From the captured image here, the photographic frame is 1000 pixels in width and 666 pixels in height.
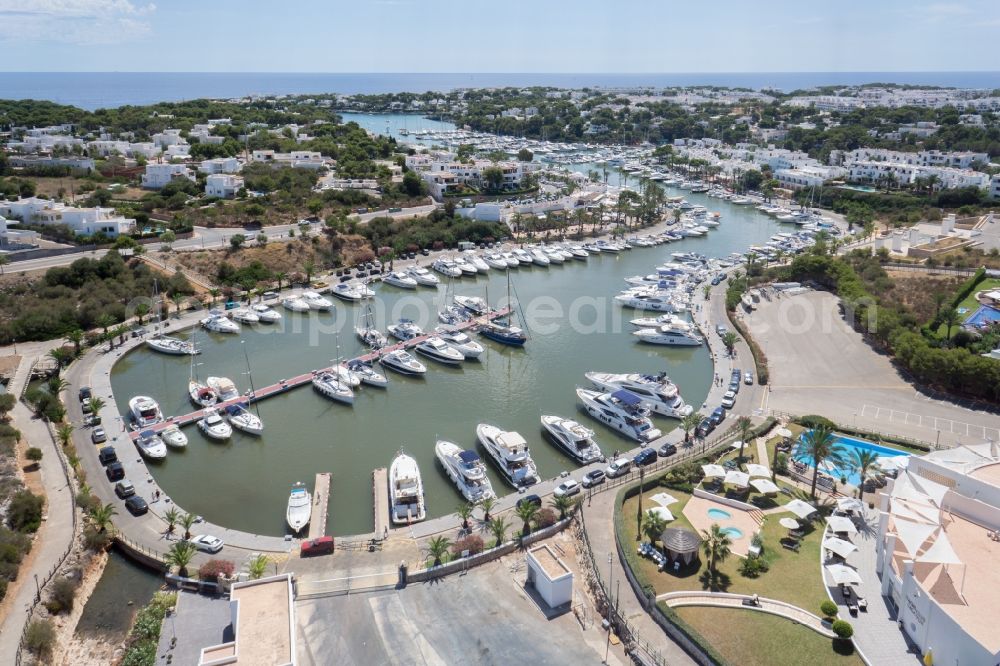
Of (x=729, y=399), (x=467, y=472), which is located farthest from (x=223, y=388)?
(x=729, y=399)

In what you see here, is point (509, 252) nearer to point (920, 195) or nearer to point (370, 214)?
point (370, 214)

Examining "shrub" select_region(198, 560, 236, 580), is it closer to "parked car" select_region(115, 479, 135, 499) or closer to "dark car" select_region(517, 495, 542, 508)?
"parked car" select_region(115, 479, 135, 499)

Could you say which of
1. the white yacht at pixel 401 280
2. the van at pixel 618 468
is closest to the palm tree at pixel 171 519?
the van at pixel 618 468

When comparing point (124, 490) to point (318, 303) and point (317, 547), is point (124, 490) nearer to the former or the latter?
point (317, 547)

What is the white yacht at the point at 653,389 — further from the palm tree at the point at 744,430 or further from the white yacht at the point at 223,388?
the white yacht at the point at 223,388

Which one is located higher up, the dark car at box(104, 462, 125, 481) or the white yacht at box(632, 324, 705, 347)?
the white yacht at box(632, 324, 705, 347)

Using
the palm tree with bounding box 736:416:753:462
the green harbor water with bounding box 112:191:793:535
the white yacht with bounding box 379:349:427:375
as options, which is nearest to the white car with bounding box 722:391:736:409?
the green harbor water with bounding box 112:191:793:535

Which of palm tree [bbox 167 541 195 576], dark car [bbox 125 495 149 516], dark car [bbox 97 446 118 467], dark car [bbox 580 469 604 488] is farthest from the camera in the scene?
dark car [bbox 97 446 118 467]
